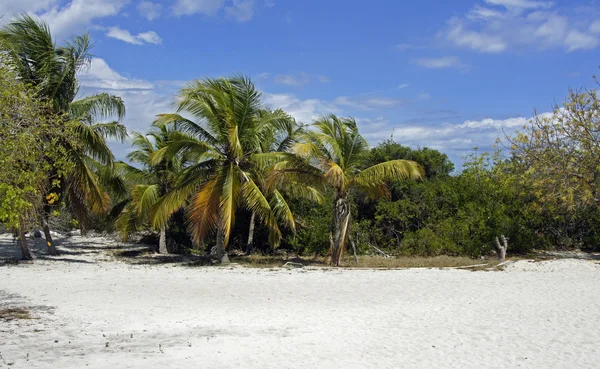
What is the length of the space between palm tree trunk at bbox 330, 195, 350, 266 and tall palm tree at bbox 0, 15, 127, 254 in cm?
774

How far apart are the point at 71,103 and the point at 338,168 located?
8.93m

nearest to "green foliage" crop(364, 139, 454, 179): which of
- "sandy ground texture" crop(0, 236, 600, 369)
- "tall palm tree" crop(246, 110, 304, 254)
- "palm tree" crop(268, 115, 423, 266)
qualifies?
"tall palm tree" crop(246, 110, 304, 254)

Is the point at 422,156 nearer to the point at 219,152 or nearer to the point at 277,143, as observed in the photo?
the point at 277,143

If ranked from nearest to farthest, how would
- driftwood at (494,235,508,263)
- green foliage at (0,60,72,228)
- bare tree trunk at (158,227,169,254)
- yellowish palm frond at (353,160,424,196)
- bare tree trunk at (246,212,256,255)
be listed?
1. green foliage at (0,60,72,228)
2. yellowish palm frond at (353,160,424,196)
3. driftwood at (494,235,508,263)
4. bare tree trunk at (246,212,256,255)
5. bare tree trunk at (158,227,169,254)

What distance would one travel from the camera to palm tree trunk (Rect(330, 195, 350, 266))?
703 inches

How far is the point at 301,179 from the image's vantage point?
18.0 meters

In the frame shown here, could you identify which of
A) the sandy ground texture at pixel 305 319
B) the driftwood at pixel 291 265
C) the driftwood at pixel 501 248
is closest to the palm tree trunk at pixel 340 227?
the driftwood at pixel 291 265

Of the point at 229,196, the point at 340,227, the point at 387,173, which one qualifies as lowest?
the point at 340,227

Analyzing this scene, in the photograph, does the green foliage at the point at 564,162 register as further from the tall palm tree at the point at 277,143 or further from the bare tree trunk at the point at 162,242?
the bare tree trunk at the point at 162,242

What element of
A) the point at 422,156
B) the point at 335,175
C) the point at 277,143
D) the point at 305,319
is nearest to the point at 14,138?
the point at 305,319

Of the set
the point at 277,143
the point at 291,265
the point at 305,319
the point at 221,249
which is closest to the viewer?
the point at 305,319

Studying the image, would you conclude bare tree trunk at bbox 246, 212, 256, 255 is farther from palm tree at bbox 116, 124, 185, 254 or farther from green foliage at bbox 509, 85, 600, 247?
green foliage at bbox 509, 85, 600, 247

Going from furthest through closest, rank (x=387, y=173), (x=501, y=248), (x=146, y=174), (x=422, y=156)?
1. (x=422, y=156)
2. (x=146, y=174)
3. (x=501, y=248)
4. (x=387, y=173)

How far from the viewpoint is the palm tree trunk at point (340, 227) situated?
1786 centimetres
